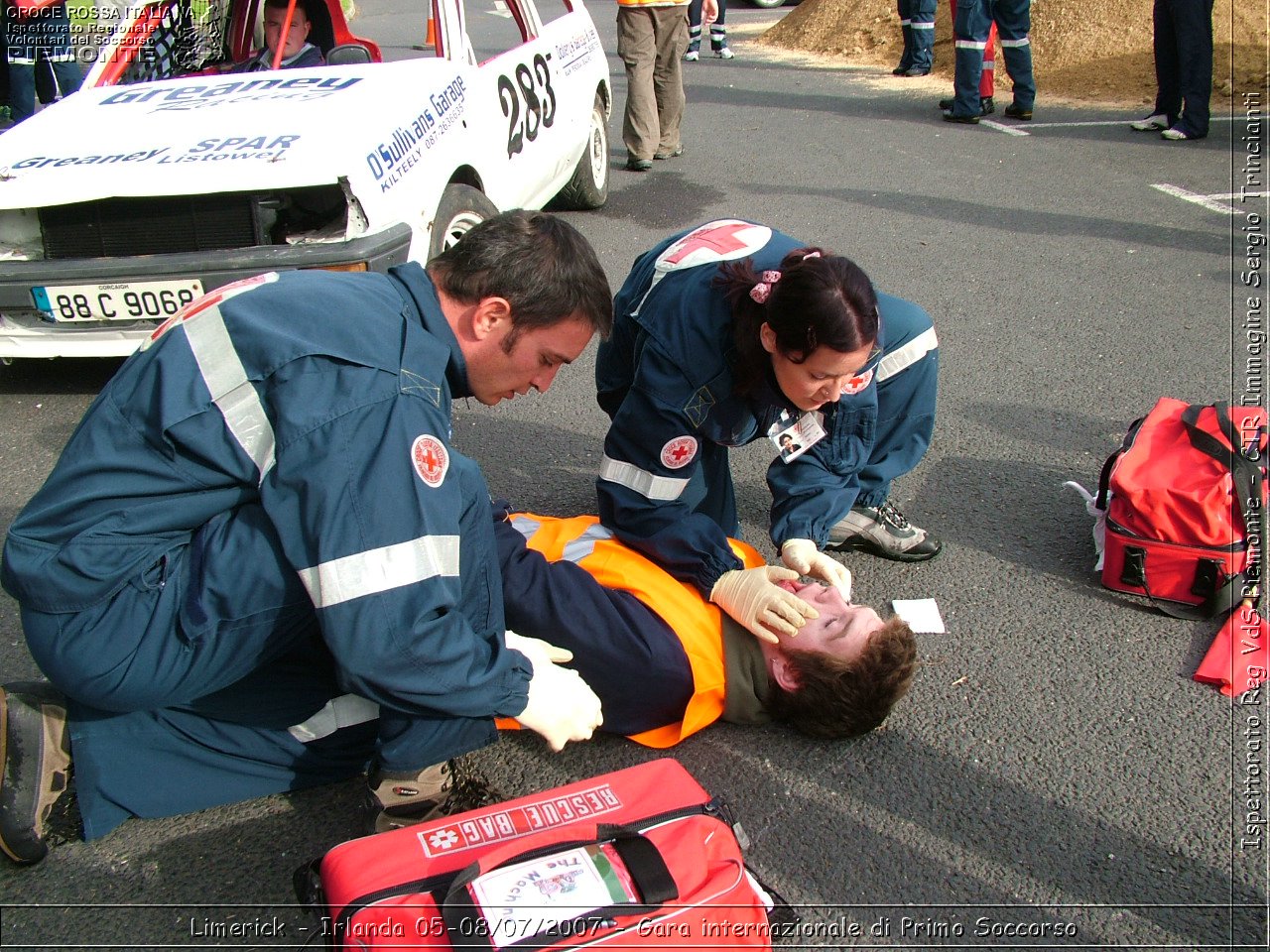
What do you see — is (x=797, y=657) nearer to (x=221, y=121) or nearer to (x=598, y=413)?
(x=598, y=413)

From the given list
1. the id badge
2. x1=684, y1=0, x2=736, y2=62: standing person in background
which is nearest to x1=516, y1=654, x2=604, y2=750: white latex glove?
the id badge

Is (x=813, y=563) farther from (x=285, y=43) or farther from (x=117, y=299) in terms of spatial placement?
(x=285, y=43)

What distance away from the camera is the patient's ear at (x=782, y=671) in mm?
2496

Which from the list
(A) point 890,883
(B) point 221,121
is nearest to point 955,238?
(B) point 221,121

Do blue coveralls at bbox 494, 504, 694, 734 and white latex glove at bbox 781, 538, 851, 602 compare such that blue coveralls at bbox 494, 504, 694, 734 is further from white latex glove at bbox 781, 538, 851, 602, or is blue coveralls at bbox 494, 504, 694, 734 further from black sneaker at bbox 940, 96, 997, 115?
black sneaker at bbox 940, 96, 997, 115

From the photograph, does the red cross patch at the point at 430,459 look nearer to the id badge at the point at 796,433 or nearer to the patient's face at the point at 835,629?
the patient's face at the point at 835,629

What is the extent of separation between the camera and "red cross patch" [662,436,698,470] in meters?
2.71

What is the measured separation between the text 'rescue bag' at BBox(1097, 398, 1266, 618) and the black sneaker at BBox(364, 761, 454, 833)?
2.01m

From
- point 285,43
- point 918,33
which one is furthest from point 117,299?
point 918,33

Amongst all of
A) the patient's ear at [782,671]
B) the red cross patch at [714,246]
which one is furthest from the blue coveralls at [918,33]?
the patient's ear at [782,671]

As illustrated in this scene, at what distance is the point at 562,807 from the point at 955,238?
5.11 meters

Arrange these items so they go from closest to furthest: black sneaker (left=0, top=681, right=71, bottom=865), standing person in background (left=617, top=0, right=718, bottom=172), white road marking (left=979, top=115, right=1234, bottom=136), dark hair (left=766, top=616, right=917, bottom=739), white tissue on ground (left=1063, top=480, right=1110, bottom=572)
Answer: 1. black sneaker (left=0, top=681, right=71, bottom=865)
2. dark hair (left=766, top=616, right=917, bottom=739)
3. white tissue on ground (left=1063, top=480, right=1110, bottom=572)
4. standing person in background (left=617, top=0, right=718, bottom=172)
5. white road marking (left=979, top=115, right=1234, bottom=136)

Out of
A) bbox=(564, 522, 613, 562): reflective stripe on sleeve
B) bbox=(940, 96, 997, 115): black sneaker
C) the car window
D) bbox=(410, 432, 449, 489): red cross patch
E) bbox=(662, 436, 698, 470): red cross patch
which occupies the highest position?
the car window

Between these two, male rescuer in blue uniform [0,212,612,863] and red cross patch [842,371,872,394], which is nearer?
male rescuer in blue uniform [0,212,612,863]
